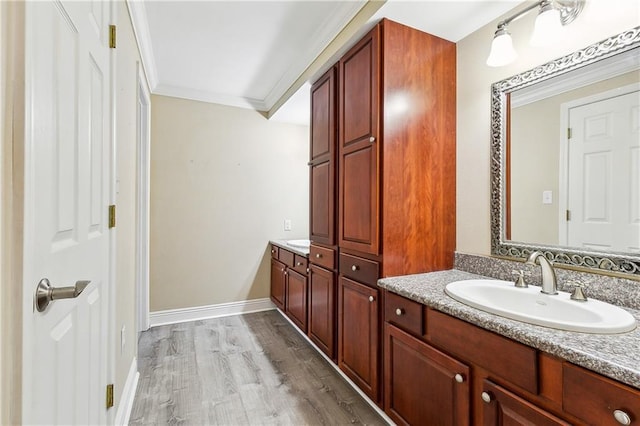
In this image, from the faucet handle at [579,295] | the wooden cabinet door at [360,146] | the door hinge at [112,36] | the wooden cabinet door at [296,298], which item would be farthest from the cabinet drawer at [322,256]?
the door hinge at [112,36]

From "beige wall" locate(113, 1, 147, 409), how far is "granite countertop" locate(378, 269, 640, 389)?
5.20ft

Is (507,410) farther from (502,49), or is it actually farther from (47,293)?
(502,49)

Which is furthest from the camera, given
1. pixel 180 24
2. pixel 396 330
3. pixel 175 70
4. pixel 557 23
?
pixel 175 70

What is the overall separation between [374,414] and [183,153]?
285 centimetres

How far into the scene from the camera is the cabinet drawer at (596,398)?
0.71 metres

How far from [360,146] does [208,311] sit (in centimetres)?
249

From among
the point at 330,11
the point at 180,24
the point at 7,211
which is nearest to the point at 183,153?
the point at 180,24

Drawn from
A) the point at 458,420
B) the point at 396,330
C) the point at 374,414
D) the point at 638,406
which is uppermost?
the point at 638,406

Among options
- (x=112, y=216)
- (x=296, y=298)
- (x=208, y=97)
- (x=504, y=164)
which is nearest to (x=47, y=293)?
(x=112, y=216)

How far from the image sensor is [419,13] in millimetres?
1611

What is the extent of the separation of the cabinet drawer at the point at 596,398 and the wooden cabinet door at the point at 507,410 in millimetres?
75

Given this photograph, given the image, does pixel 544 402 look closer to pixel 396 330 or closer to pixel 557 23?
pixel 396 330

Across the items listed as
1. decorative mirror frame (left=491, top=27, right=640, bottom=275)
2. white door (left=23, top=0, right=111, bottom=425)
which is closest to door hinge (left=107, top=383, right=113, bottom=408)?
white door (left=23, top=0, right=111, bottom=425)

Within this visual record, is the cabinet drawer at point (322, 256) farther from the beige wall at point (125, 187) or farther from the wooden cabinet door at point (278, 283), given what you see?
the beige wall at point (125, 187)
